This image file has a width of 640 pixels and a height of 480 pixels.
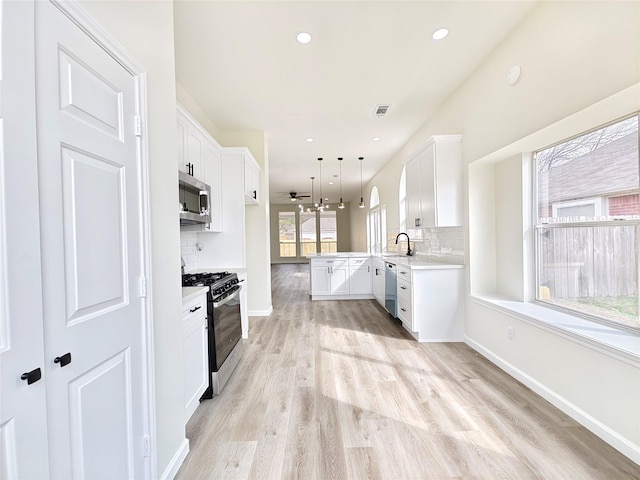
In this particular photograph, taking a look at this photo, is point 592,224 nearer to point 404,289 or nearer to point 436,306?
point 436,306

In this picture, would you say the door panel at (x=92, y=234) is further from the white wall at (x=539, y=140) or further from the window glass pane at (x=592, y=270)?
the window glass pane at (x=592, y=270)

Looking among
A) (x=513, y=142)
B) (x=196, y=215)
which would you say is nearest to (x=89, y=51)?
(x=196, y=215)

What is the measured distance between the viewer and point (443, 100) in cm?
365

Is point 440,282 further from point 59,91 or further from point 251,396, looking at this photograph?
A: point 59,91

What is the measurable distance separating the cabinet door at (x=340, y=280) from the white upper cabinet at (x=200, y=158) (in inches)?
110

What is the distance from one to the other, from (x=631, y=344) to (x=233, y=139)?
4870 millimetres

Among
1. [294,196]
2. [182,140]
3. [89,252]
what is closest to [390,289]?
[182,140]

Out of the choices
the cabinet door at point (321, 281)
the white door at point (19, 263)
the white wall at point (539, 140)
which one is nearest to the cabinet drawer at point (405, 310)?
the white wall at point (539, 140)

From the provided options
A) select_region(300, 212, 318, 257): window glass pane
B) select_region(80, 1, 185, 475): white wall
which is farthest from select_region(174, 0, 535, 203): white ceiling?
select_region(300, 212, 318, 257): window glass pane

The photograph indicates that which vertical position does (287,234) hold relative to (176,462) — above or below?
above

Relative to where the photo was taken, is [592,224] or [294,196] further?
[294,196]

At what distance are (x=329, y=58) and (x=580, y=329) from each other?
299cm

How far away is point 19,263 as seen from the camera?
79 cm

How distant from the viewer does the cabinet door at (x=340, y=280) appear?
19.2 ft
